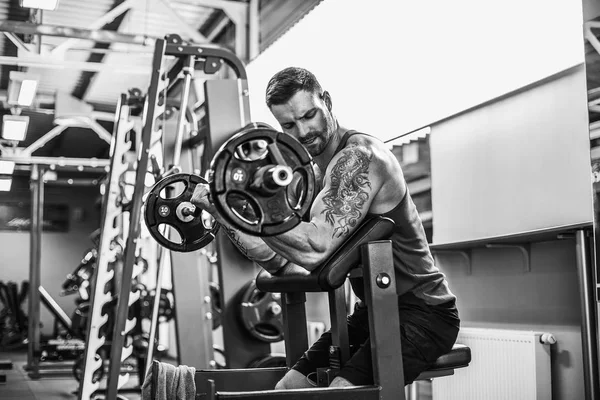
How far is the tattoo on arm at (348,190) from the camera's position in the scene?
1.70m

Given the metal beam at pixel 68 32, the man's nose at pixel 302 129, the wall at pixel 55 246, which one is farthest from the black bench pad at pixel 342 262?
the wall at pixel 55 246

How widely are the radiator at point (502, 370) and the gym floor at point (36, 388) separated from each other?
319cm

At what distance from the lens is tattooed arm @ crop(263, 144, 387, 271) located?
5.32ft

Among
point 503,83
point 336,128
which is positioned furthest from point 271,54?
point 336,128

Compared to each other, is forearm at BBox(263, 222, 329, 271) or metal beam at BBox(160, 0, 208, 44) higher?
metal beam at BBox(160, 0, 208, 44)

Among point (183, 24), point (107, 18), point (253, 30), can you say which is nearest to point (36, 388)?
point (107, 18)

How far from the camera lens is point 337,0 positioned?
16.7ft

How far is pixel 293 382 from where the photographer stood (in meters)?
1.92

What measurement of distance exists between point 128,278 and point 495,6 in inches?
93.0

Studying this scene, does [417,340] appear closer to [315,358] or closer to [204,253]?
[315,358]

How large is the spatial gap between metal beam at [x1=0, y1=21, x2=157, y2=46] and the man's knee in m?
4.95

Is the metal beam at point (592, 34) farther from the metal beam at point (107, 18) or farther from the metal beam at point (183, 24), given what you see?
the metal beam at point (107, 18)

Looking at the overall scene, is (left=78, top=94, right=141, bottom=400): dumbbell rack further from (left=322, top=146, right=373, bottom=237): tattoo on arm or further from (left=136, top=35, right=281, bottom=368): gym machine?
(left=322, top=146, right=373, bottom=237): tattoo on arm

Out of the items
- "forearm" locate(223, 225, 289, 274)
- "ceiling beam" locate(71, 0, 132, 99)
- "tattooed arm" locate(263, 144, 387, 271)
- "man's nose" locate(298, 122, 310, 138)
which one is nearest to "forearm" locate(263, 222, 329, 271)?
→ "tattooed arm" locate(263, 144, 387, 271)
